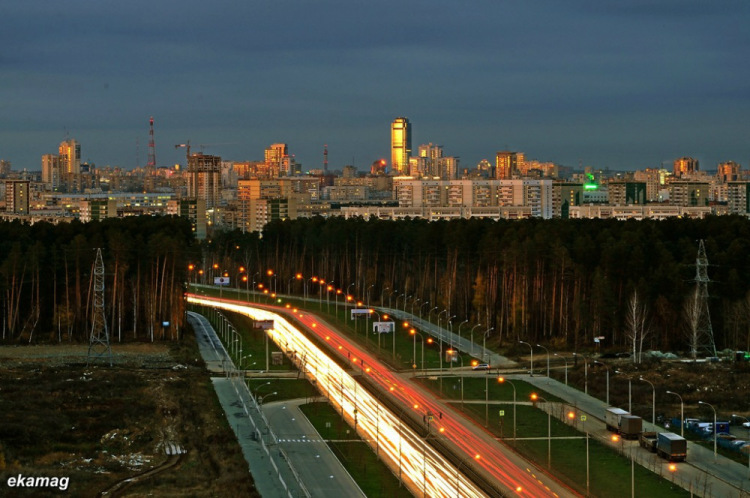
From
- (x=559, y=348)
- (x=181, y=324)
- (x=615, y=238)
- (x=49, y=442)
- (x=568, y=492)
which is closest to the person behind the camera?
(x=568, y=492)

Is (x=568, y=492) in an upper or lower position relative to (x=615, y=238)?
lower

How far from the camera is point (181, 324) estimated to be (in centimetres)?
8331

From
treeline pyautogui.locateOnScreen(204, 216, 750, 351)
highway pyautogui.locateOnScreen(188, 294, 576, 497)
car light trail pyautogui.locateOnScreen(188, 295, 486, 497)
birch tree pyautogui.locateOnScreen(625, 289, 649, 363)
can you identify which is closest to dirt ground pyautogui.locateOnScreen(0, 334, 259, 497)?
car light trail pyautogui.locateOnScreen(188, 295, 486, 497)

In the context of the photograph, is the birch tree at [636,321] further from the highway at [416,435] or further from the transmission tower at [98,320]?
the transmission tower at [98,320]

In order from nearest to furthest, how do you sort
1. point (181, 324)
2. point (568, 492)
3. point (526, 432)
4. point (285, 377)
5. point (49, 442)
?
point (568, 492) → point (49, 442) → point (526, 432) → point (285, 377) → point (181, 324)

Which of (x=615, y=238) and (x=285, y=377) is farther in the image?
(x=615, y=238)

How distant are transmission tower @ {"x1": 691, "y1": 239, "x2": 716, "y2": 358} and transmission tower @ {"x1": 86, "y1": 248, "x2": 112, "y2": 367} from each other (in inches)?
1335

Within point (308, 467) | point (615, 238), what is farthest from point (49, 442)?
point (615, 238)

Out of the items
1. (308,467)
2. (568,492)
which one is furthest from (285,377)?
(568,492)

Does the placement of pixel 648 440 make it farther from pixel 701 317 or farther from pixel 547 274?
pixel 547 274

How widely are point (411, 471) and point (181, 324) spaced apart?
43.9m

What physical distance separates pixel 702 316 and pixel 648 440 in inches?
1077

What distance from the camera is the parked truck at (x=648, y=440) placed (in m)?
45.8

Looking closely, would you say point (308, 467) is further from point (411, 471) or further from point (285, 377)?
point (285, 377)
